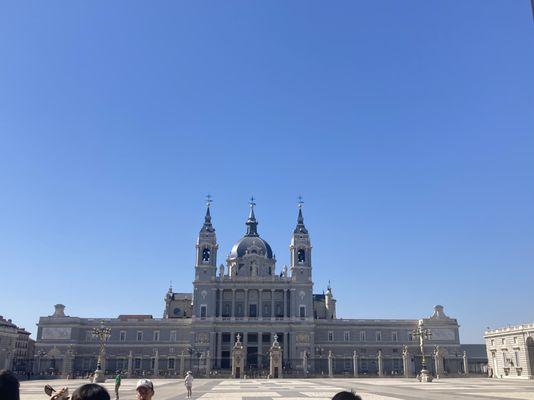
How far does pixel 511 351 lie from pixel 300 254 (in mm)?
39943

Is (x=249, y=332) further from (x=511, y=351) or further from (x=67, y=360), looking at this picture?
(x=511, y=351)

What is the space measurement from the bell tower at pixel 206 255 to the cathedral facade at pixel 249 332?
7.2 inches

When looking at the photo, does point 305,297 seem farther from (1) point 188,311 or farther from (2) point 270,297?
(1) point 188,311

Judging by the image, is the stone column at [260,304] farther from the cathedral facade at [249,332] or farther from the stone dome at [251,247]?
the stone dome at [251,247]

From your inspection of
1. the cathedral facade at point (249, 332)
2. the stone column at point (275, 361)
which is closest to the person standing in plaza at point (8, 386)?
the stone column at point (275, 361)

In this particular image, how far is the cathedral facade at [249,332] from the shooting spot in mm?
91000

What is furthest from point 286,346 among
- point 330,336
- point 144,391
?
point 144,391

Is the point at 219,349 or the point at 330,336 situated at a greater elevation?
the point at 330,336

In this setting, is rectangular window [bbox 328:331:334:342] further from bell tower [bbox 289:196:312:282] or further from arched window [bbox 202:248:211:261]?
arched window [bbox 202:248:211:261]

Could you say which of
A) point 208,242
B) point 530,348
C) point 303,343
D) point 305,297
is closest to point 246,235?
point 208,242

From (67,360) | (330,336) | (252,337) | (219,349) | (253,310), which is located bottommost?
(67,360)

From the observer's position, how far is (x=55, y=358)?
89.7m

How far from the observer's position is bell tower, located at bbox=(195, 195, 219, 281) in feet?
315

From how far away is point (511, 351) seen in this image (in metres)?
70.2
